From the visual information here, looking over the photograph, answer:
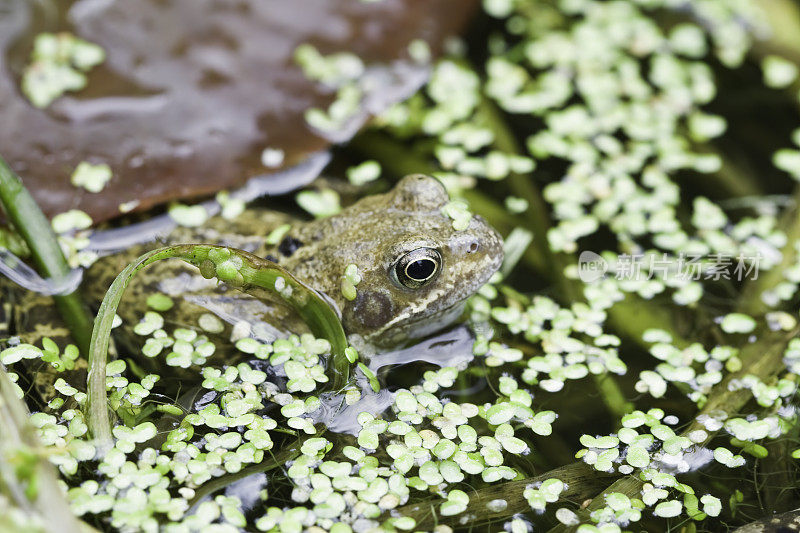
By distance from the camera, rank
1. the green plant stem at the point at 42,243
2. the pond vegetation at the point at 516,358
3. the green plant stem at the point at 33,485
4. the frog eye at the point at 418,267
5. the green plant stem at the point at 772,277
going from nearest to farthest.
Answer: the green plant stem at the point at 33,485 < the pond vegetation at the point at 516,358 < the green plant stem at the point at 42,243 < the frog eye at the point at 418,267 < the green plant stem at the point at 772,277

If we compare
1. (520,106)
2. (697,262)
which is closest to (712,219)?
(697,262)

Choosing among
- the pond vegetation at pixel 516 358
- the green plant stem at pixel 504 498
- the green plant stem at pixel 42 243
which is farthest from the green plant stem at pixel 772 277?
the green plant stem at pixel 42 243

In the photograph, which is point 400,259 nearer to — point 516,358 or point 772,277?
point 516,358

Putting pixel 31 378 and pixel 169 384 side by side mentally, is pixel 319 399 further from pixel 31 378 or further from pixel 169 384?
pixel 31 378

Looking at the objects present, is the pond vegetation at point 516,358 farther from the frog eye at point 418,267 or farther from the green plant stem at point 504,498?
the frog eye at point 418,267

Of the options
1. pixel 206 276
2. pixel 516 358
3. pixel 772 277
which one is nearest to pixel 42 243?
pixel 206 276

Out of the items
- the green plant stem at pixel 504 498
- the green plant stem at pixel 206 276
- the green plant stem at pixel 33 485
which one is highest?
the green plant stem at pixel 206 276

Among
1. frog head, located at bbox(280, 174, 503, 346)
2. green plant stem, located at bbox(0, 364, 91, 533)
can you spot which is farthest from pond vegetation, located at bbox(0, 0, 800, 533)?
frog head, located at bbox(280, 174, 503, 346)
